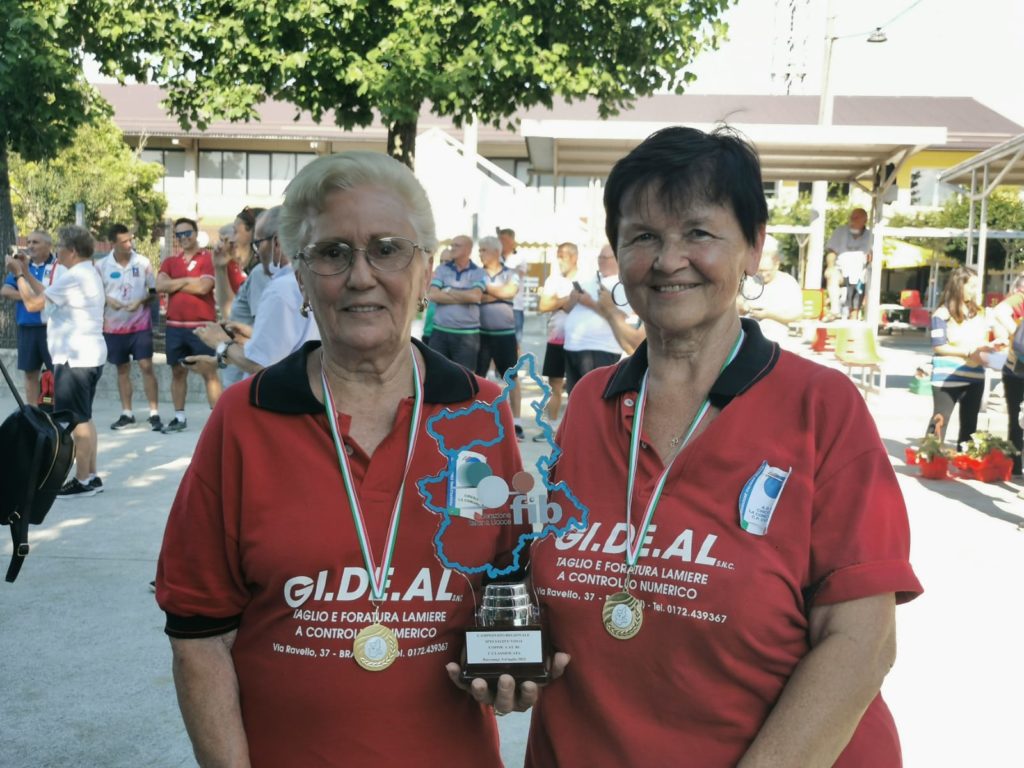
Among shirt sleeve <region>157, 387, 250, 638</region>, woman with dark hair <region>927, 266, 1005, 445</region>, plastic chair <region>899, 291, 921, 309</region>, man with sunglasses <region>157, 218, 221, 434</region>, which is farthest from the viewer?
plastic chair <region>899, 291, 921, 309</region>

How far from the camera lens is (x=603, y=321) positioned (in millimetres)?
8984

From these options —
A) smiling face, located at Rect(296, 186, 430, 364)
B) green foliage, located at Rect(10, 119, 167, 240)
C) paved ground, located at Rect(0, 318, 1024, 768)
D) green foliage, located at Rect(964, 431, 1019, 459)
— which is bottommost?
paved ground, located at Rect(0, 318, 1024, 768)

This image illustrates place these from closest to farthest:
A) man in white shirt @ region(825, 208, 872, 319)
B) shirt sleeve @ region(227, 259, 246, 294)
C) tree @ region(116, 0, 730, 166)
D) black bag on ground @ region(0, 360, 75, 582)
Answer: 1. black bag on ground @ region(0, 360, 75, 582)
2. shirt sleeve @ region(227, 259, 246, 294)
3. tree @ region(116, 0, 730, 166)
4. man in white shirt @ region(825, 208, 872, 319)

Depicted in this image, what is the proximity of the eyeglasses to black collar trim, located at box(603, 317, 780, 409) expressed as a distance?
484 millimetres

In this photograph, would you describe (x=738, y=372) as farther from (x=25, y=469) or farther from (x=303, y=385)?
(x=25, y=469)

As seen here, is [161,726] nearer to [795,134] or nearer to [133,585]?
[133,585]

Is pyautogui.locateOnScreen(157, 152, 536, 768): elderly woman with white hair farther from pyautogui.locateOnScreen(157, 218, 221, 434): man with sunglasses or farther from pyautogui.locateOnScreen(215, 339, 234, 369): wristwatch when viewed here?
pyautogui.locateOnScreen(157, 218, 221, 434): man with sunglasses

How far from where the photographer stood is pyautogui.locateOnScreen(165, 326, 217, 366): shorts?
10031 millimetres

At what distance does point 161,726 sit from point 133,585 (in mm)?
1788

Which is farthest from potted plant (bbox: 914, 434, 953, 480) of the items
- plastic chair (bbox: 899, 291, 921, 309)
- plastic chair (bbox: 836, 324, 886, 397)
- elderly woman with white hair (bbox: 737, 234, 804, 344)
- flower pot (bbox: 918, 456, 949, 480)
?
plastic chair (bbox: 899, 291, 921, 309)

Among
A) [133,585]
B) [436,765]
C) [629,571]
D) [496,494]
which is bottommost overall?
[133,585]

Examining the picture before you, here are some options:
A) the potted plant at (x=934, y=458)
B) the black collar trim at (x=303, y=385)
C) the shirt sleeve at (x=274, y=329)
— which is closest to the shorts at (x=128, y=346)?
the shirt sleeve at (x=274, y=329)

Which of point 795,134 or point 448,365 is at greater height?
point 795,134

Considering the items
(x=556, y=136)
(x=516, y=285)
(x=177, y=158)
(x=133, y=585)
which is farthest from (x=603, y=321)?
(x=177, y=158)
